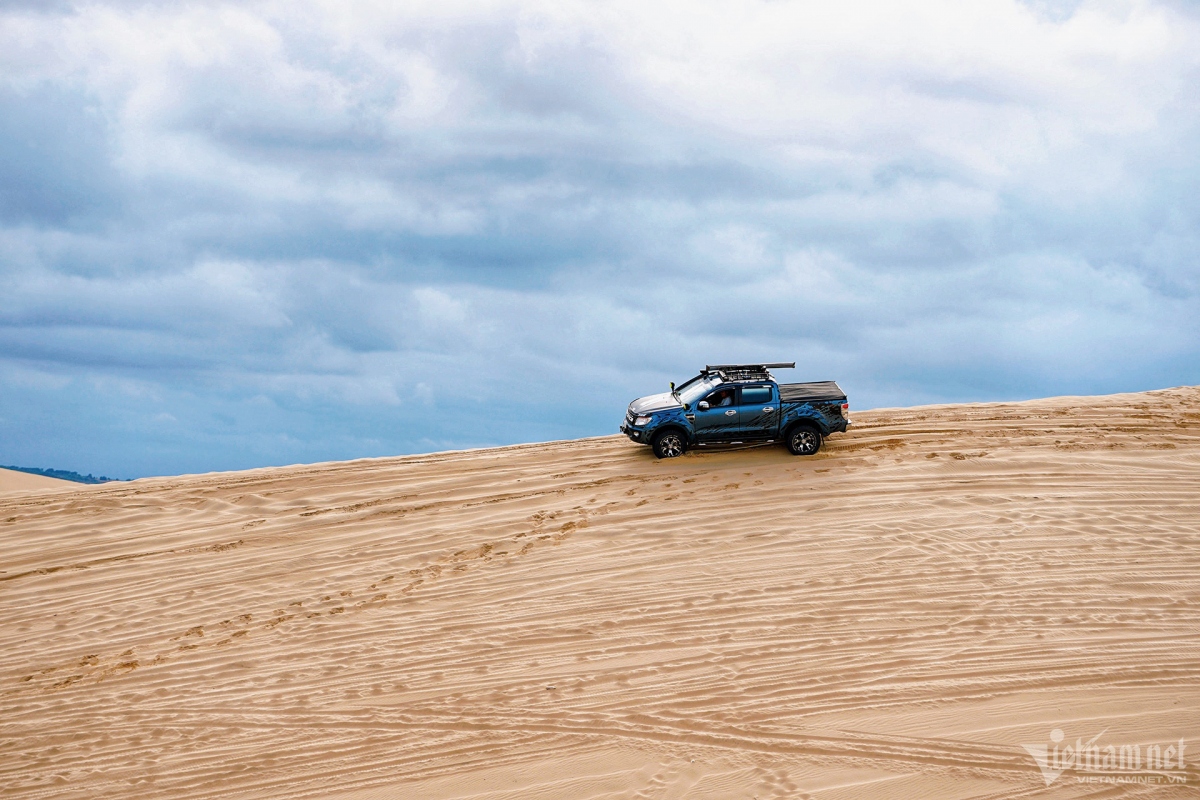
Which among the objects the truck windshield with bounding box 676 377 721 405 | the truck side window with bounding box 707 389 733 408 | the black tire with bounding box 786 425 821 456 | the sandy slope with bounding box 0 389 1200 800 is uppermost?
the truck windshield with bounding box 676 377 721 405

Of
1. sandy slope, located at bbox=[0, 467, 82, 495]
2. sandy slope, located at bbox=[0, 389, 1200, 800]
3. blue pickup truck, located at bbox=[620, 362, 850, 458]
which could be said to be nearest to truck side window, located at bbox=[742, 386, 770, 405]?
blue pickup truck, located at bbox=[620, 362, 850, 458]

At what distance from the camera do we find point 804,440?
18766 mm

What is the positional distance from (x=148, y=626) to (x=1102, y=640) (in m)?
13.1

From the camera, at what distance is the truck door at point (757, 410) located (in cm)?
1839

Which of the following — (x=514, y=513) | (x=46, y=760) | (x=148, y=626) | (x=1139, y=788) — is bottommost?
(x=1139, y=788)

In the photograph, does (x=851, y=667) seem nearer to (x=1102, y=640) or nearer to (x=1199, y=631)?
(x=1102, y=640)

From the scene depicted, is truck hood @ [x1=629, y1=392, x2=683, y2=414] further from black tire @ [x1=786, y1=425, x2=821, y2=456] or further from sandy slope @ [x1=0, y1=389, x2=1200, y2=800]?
black tire @ [x1=786, y1=425, x2=821, y2=456]

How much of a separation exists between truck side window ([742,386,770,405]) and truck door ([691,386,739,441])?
21 centimetres

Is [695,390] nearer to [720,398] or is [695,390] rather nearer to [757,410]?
[720,398]

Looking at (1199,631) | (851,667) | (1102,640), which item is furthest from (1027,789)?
(1199,631)

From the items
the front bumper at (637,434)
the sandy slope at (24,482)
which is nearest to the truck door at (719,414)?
the front bumper at (637,434)

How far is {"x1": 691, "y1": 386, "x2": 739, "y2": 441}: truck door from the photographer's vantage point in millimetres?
18391

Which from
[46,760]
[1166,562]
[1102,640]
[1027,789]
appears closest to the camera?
[1027,789]

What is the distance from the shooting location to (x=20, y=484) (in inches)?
987
